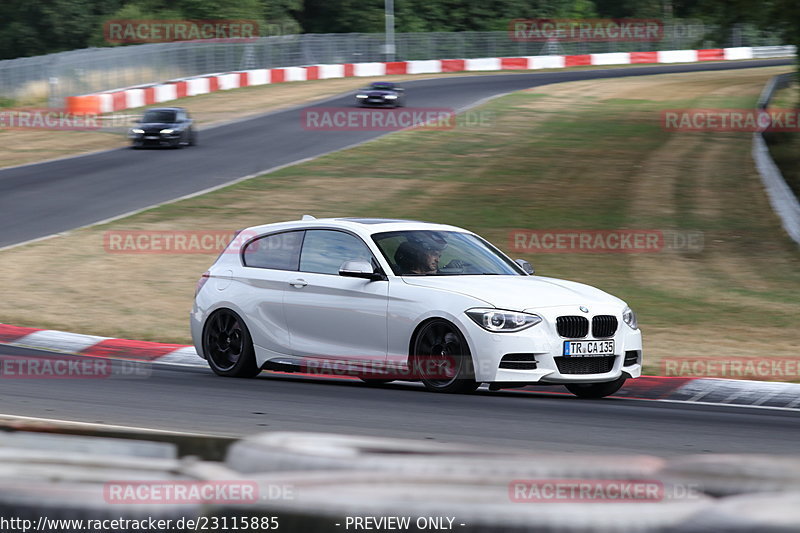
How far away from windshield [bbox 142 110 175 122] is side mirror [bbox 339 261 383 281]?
85.7 feet

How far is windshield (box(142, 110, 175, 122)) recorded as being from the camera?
1379 inches

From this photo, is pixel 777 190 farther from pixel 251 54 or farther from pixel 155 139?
pixel 251 54

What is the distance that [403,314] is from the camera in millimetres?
9516

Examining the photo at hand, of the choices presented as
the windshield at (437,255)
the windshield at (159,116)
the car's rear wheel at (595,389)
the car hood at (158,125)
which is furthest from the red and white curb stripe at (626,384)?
the windshield at (159,116)

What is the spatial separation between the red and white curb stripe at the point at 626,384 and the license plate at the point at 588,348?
0.79 metres

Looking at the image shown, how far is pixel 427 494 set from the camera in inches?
169

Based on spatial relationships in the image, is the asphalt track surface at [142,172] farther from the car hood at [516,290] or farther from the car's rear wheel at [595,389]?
the car's rear wheel at [595,389]

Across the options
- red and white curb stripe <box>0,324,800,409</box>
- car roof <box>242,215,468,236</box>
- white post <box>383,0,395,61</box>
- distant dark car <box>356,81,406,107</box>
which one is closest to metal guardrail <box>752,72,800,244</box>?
red and white curb stripe <box>0,324,800,409</box>

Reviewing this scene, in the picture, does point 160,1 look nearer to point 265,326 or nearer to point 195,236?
point 195,236

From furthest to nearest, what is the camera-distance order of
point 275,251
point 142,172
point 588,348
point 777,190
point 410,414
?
point 142,172
point 777,190
point 275,251
point 588,348
point 410,414

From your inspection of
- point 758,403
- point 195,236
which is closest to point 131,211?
point 195,236

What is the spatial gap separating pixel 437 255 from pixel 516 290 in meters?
0.95

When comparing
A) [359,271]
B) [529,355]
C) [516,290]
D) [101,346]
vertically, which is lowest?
[101,346]

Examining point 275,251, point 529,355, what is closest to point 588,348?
point 529,355
